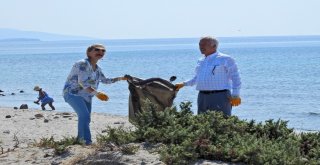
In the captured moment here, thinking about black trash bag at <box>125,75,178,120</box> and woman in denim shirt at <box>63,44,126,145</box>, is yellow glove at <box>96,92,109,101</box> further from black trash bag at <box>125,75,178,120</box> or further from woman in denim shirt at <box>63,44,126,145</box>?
black trash bag at <box>125,75,178,120</box>

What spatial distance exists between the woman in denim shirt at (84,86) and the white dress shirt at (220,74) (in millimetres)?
1381

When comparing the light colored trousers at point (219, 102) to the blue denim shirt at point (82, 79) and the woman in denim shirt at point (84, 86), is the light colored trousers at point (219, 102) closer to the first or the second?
the woman in denim shirt at point (84, 86)

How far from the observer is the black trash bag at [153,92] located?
30.3 feet

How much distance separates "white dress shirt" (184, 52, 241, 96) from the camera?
27.9ft

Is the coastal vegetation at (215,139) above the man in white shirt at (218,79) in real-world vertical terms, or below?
below

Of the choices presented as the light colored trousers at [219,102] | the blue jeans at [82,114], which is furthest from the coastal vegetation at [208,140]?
Answer: the blue jeans at [82,114]

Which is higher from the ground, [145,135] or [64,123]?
[145,135]

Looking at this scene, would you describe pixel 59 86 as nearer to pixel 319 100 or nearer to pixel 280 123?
pixel 319 100

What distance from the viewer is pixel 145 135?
24.4 feet

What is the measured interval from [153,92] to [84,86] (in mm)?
997

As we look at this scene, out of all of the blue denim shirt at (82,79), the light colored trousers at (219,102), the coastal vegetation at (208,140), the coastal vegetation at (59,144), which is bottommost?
the coastal vegetation at (59,144)

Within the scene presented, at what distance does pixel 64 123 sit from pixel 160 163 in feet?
35.5

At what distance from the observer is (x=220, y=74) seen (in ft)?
27.9

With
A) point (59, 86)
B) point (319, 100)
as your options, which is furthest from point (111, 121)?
point (59, 86)
